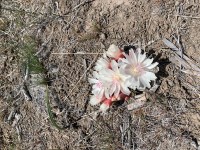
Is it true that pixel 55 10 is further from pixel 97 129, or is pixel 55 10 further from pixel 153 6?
pixel 97 129

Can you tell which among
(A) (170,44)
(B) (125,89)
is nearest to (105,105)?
(B) (125,89)

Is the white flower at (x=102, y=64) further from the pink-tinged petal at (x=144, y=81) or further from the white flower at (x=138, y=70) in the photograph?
the pink-tinged petal at (x=144, y=81)

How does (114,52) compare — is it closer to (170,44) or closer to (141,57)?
(141,57)

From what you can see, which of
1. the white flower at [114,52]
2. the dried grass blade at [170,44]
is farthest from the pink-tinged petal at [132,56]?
the dried grass blade at [170,44]

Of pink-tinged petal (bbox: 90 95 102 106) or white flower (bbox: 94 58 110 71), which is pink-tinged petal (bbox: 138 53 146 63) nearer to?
white flower (bbox: 94 58 110 71)

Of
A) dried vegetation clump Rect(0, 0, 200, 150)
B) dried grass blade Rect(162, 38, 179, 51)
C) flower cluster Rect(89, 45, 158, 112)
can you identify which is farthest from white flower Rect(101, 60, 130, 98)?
dried grass blade Rect(162, 38, 179, 51)

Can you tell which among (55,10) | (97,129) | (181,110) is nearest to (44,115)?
(97,129)

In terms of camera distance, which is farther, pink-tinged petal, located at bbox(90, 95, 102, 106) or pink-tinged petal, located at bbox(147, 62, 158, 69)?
pink-tinged petal, located at bbox(90, 95, 102, 106)
